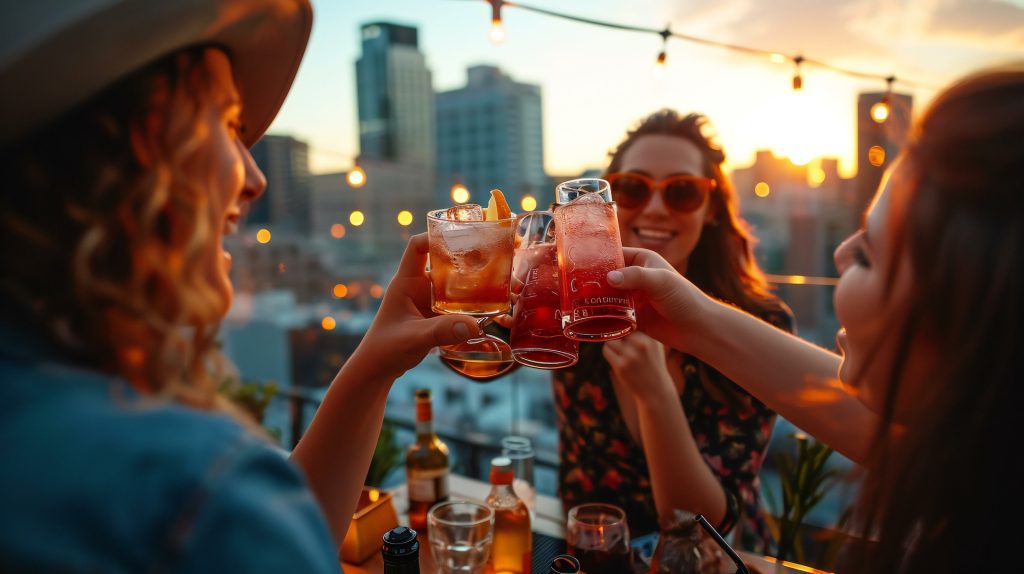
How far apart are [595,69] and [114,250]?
1178 centimetres

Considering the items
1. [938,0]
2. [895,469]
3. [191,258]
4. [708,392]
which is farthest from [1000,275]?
[938,0]

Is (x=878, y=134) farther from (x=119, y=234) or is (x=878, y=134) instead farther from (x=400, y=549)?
(x=119, y=234)

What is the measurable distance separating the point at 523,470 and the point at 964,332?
4.97 ft

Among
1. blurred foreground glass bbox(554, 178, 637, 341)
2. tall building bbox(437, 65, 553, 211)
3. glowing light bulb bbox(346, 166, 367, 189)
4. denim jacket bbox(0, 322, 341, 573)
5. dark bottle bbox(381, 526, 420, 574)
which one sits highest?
tall building bbox(437, 65, 553, 211)

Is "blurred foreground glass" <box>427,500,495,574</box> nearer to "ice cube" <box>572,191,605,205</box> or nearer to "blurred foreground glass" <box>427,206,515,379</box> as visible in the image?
"blurred foreground glass" <box>427,206,515,379</box>

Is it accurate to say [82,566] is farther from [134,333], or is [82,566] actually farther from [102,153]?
[102,153]

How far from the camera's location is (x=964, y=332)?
2.89ft

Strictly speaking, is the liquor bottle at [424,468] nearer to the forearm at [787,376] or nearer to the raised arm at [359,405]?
the raised arm at [359,405]

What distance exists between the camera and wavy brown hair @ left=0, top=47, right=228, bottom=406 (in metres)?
0.69

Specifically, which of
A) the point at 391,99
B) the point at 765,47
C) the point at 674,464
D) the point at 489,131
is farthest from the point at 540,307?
the point at 489,131

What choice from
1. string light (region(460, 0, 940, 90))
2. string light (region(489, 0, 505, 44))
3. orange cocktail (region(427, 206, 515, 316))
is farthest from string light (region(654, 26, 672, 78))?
orange cocktail (region(427, 206, 515, 316))

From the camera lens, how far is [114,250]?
0.73 m

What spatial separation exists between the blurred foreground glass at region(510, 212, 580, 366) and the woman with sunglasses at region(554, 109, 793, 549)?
580 mm

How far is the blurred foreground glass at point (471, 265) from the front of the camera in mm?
1316
